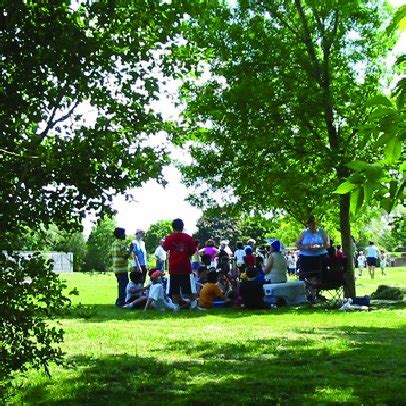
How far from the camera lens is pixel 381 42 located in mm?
17719

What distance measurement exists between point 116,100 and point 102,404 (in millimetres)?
2318

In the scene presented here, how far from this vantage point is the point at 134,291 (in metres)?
15.6

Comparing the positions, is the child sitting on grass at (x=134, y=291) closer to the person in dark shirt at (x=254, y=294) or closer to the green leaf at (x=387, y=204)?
the person in dark shirt at (x=254, y=294)

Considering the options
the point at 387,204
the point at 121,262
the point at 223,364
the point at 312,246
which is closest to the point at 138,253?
the point at 121,262

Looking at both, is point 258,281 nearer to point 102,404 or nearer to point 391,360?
point 391,360

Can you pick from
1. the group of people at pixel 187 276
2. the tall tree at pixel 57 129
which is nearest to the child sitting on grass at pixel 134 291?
the group of people at pixel 187 276

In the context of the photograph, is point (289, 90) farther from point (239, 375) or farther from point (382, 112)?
point (382, 112)

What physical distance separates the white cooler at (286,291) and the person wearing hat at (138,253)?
3174mm

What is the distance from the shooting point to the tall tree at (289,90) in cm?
1672

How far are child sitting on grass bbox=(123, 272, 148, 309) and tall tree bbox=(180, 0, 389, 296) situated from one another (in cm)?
355

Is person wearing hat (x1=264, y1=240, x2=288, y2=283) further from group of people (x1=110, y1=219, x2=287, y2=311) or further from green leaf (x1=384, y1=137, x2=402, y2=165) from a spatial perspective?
green leaf (x1=384, y1=137, x2=402, y2=165)

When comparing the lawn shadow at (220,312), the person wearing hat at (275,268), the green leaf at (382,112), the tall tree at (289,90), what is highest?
the tall tree at (289,90)

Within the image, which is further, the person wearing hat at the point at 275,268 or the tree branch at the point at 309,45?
the tree branch at the point at 309,45

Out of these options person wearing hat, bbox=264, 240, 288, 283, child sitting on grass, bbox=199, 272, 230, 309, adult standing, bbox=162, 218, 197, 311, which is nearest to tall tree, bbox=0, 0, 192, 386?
adult standing, bbox=162, 218, 197, 311
